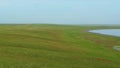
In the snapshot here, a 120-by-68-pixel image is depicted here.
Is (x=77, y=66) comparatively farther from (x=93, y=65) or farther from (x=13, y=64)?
(x=13, y=64)

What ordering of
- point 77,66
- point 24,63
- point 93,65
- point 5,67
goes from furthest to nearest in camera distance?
point 93,65
point 77,66
point 24,63
point 5,67

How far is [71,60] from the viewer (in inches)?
1555

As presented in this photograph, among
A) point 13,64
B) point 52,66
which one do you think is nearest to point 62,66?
point 52,66

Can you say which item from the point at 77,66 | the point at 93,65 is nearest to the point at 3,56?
the point at 77,66

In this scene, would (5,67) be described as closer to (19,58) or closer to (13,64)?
(13,64)

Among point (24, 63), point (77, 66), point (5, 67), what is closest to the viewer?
point (5, 67)

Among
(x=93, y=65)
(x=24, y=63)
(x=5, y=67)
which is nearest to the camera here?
(x=5, y=67)

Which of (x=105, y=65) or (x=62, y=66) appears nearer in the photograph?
(x=62, y=66)

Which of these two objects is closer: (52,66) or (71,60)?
(52,66)

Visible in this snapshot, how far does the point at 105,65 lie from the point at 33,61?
33.1 feet

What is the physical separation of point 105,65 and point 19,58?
38.0 feet

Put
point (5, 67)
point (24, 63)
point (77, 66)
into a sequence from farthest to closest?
1. point (77, 66)
2. point (24, 63)
3. point (5, 67)

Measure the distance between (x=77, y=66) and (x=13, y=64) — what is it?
26.8 ft

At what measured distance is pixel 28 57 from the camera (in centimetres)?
3772
